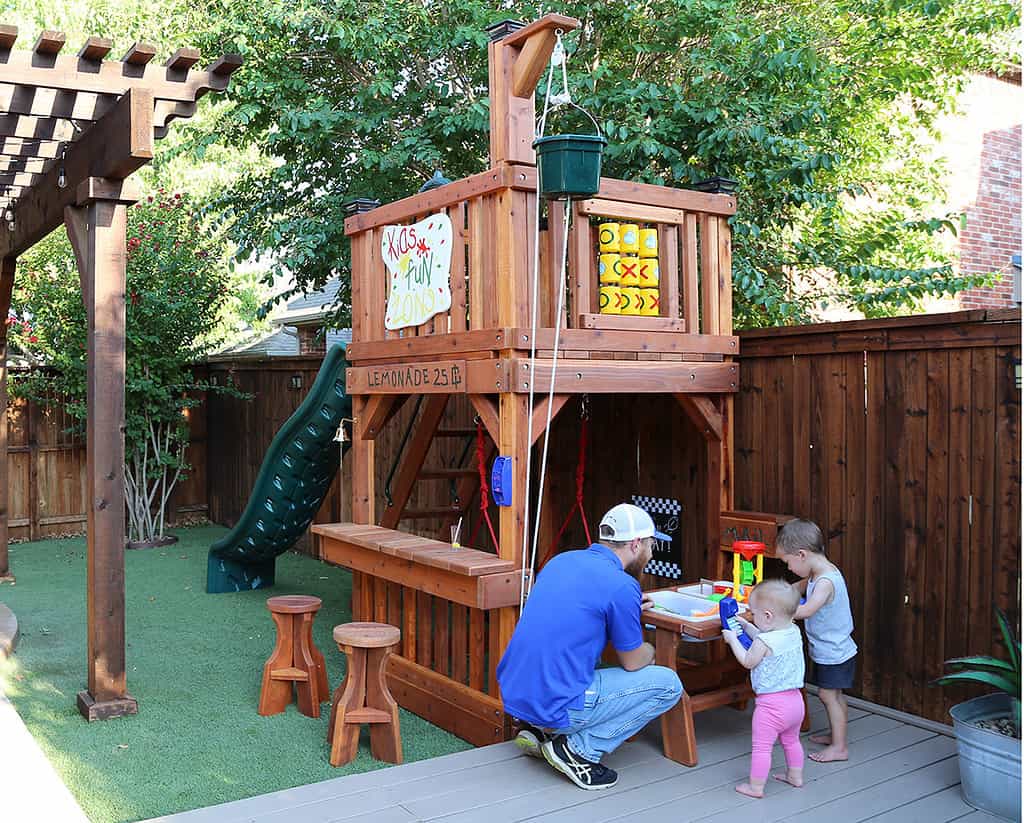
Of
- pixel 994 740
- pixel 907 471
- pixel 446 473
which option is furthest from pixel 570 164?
pixel 994 740

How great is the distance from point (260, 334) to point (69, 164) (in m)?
19.6

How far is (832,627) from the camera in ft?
14.5

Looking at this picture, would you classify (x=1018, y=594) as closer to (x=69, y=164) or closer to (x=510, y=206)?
(x=510, y=206)

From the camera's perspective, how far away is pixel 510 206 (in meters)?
4.72

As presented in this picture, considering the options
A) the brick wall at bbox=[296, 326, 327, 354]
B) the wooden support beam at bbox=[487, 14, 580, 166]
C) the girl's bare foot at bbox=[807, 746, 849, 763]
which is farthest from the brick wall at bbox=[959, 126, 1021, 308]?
the brick wall at bbox=[296, 326, 327, 354]

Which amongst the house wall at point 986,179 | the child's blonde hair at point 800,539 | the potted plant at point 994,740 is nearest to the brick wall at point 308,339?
the house wall at point 986,179

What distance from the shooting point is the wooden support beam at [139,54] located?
477cm

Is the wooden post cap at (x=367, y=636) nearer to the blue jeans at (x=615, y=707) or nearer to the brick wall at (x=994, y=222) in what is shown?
the blue jeans at (x=615, y=707)

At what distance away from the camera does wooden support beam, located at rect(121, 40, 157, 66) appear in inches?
188

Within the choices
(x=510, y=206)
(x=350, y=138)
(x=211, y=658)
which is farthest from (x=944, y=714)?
(x=350, y=138)

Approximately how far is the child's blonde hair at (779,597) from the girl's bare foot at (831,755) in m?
0.73

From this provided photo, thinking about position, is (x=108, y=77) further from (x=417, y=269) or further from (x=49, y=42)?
(x=417, y=269)

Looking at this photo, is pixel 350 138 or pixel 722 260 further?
pixel 350 138

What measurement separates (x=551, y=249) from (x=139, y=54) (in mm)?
2236
